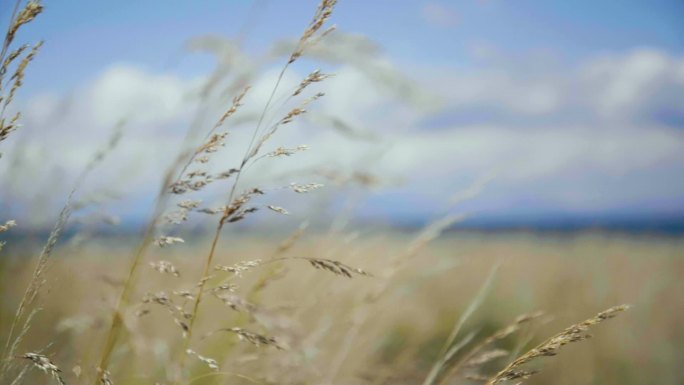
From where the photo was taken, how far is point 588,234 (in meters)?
7.22

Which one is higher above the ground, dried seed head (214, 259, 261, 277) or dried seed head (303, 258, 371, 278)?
dried seed head (303, 258, 371, 278)

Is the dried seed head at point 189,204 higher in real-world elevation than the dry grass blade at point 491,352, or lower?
higher

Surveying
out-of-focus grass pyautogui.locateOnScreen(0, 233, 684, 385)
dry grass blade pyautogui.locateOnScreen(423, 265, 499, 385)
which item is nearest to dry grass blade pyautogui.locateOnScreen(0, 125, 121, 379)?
out-of-focus grass pyautogui.locateOnScreen(0, 233, 684, 385)

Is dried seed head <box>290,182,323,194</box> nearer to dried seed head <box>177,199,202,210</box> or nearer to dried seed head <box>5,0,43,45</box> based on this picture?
dried seed head <box>177,199,202,210</box>

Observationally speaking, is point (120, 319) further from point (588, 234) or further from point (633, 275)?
point (588, 234)

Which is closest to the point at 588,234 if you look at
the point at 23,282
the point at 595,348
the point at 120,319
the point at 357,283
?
the point at 595,348

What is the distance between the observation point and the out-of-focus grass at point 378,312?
1757mm

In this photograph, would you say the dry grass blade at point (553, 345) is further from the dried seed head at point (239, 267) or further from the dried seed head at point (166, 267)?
the dried seed head at point (166, 267)

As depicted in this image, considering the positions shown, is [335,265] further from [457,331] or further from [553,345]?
[457,331]

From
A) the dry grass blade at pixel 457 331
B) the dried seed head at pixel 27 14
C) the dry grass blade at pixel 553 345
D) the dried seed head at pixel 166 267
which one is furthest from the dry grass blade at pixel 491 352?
the dried seed head at pixel 27 14

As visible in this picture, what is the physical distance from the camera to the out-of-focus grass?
1757 mm

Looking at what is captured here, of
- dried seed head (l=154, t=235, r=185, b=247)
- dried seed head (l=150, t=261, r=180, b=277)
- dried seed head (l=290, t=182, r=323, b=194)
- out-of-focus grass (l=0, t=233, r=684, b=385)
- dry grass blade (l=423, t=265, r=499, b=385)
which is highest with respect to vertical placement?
dried seed head (l=290, t=182, r=323, b=194)

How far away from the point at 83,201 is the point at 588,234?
6584 millimetres

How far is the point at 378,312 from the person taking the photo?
2291 mm
